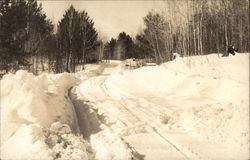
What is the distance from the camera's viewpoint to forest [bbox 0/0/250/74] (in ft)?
82.5

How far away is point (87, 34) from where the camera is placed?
1729 inches

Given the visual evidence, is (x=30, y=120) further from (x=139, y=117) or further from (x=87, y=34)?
(x=87, y=34)

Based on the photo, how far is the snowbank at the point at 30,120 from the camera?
19.5 feet

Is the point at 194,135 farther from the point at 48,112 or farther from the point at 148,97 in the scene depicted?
the point at 148,97

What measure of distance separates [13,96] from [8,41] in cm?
1758

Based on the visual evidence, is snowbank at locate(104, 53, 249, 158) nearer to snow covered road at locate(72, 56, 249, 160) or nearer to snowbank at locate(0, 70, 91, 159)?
snow covered road at locate(72, 56, 249, 160)

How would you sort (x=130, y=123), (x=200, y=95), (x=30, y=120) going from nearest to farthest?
(x=30, y=120) < (x=130, y=123) < (x=200, y=95)

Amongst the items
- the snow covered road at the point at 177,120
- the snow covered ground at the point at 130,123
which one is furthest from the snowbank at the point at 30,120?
the snow covered road at the point at 177,120

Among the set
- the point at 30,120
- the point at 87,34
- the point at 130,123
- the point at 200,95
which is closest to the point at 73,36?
the point at 87,34

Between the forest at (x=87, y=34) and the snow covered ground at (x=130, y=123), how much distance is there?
1493 centimetres

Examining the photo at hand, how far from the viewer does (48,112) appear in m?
7.97

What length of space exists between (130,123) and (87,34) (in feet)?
120

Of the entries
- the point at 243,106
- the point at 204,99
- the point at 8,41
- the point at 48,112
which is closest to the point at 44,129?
the point at 48,112

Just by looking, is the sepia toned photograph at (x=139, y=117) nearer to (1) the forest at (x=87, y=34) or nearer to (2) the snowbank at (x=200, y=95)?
(2) the snowbank at (x=200, y=95)
